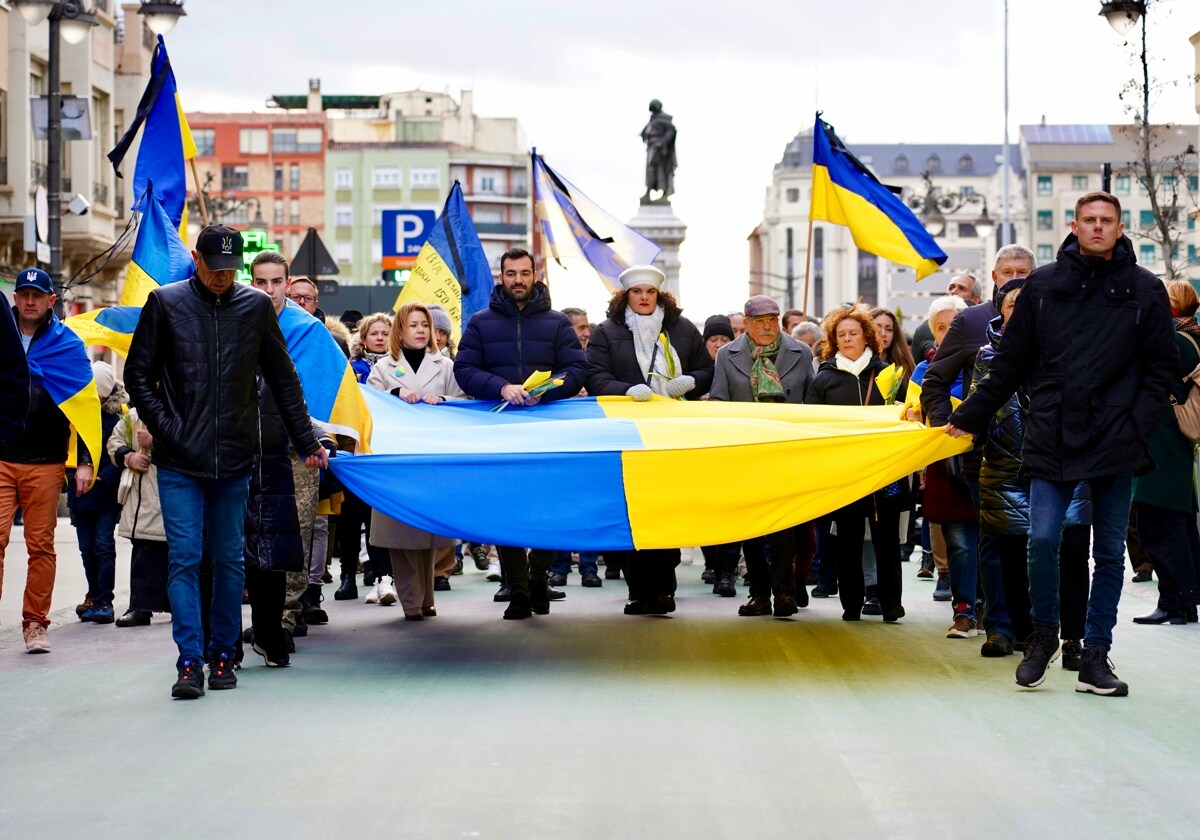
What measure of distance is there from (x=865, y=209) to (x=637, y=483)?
5.76m

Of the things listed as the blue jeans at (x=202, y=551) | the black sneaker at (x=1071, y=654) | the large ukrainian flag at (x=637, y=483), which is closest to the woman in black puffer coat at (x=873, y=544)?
the large ukrainian flag at (x=637, y=483)

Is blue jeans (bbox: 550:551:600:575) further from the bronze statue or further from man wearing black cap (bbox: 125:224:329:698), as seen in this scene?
the bronze statue

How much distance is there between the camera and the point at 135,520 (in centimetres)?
1203

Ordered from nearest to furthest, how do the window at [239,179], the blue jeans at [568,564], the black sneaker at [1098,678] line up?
1. the black sneaker at [1098,678]
2. the blue jeans at [568,564]
3. the window at [239,179]

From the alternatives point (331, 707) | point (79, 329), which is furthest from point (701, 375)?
point (331, 707)

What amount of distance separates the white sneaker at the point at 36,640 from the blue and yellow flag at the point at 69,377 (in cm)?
99

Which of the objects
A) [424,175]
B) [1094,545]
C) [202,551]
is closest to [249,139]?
[424,175]

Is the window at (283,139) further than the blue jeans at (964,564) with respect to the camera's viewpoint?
Yes

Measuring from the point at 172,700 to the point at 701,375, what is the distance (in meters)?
5.27

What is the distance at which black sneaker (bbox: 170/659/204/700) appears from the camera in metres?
8.73

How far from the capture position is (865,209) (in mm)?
15156

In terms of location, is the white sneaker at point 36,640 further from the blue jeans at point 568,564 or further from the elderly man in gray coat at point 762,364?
the blue jeans at point 568,564

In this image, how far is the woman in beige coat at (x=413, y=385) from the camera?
12.1 metres

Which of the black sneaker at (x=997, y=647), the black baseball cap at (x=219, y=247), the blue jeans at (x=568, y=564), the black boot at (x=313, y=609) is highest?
the black baseball cap at (x=219, y=247)
